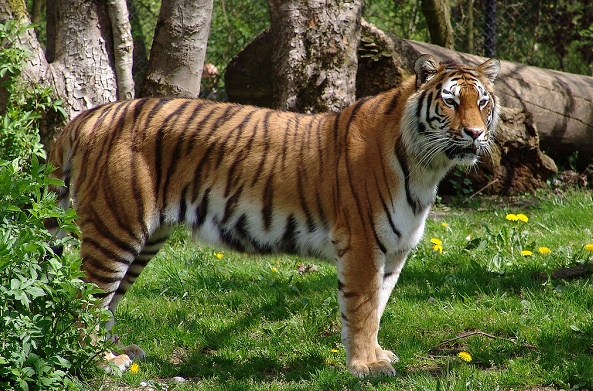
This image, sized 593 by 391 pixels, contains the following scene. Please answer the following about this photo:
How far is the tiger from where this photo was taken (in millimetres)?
4223

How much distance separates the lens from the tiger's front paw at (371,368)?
13.6 feet

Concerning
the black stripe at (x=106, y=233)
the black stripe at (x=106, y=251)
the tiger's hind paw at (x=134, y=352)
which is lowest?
the tiger's hind paw at (x=134, y=352)

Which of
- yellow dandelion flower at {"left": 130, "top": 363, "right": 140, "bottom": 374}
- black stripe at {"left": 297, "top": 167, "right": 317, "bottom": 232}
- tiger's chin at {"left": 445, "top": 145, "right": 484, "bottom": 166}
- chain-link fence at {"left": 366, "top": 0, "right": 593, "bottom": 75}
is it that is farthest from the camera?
chain-link fence at {"left": 366, "top": 0, "right": 593, "bottom": 75}

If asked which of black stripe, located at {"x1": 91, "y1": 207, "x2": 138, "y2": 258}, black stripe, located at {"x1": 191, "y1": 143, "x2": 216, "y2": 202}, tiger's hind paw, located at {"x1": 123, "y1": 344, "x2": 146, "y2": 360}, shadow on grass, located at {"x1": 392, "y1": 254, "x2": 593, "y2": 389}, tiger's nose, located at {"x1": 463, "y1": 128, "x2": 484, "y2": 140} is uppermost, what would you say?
tiger's nose, located at {"x1": 463, "y1": 128, "x2": 484, "y2": 140}

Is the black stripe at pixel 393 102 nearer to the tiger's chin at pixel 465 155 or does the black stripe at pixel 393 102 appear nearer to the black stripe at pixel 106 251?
the tiger's chin at pixel 465 155

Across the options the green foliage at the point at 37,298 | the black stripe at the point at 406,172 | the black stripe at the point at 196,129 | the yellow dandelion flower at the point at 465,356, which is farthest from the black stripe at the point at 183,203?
the yellow dandelion flower at the point at 465,356

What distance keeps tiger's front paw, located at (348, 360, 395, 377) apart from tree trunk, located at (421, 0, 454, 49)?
20.7ft

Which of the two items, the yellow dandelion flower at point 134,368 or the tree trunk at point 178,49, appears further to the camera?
the tree trunk at point 178,49

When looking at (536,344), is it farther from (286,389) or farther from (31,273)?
(31,273)

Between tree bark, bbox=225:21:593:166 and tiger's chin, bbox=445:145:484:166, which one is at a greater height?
tiger's chin, bbox=445:145:484:166

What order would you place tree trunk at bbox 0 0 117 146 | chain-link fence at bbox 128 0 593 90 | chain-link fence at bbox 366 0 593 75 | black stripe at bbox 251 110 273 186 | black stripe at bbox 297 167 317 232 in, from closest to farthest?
1. black stripe at bbox 297 167 317 232
2. black stripe at bbox 251 110 273 186
3. tree trunk at bbox 0 0 117 146
4. chain-link fence at bbox 128 0 593 90
5. chain-link fence at bbox 366 0 593 75

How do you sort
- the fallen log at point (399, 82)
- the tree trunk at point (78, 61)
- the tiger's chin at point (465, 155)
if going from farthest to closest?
the fallen log at point (399, 82)
the tree trunk at point (78, 61)
the tiger's chin at point (465, 155)

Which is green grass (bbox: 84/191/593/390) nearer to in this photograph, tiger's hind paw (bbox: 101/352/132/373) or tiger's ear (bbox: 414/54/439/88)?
tiger's hind paw (bbox: 101/352/132/373)

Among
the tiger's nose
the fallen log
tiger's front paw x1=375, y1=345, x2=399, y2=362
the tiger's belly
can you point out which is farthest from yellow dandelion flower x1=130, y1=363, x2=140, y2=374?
the fallen log
